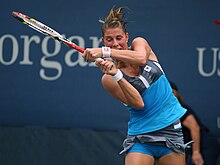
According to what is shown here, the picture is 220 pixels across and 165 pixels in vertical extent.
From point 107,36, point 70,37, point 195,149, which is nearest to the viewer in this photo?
point 107,36

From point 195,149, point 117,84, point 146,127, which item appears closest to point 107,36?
point 117,84

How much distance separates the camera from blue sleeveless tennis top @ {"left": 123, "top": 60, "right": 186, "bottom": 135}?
220 inches

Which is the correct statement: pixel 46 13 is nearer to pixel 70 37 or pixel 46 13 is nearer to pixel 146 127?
pixel 70 37

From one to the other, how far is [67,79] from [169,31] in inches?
46.3

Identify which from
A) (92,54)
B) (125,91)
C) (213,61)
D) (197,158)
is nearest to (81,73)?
(213,61)

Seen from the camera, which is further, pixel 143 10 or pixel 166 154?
pixel 143 10

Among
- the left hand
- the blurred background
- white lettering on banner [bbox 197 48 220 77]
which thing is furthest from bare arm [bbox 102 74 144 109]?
white lettering on banner [bbox 197 48 220 77]

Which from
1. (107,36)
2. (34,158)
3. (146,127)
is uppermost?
(107,36)

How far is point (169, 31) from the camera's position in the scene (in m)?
8.00

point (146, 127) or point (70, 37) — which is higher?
point (70, 37)

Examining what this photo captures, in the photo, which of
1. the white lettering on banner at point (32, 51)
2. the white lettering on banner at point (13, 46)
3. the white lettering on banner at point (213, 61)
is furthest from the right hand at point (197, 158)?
the white lettering on banner at point (13, 46)

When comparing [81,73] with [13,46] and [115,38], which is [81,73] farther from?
[115,38]

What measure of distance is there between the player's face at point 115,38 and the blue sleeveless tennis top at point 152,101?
0.24 m

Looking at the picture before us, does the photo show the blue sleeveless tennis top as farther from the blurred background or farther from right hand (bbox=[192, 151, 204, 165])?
the blurred background
